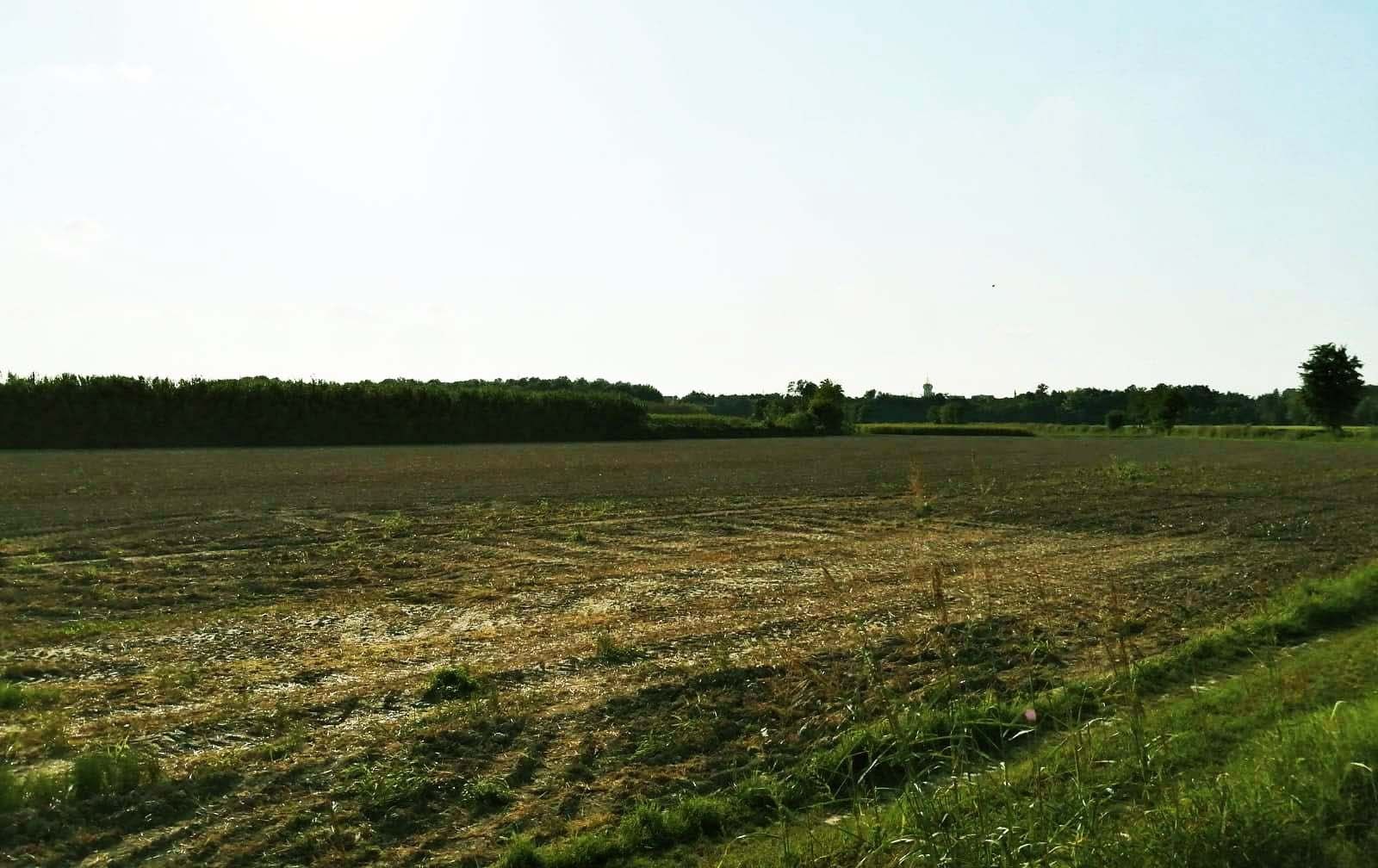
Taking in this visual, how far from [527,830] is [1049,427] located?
131 meters

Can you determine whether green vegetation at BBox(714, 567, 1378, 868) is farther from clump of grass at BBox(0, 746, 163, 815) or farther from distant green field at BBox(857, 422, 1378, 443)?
distant green field at BBox(857, 422, 1378, 443)

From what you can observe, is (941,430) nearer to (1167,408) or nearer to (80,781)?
(1167,408)

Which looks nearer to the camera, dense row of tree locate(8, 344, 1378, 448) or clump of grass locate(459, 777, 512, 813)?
clump of grass locate(459, 777, 512, 813)

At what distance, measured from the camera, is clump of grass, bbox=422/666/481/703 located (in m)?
8.20

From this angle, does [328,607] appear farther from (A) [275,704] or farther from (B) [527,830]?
(B) [527,830]

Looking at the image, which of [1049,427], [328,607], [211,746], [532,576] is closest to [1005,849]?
[211,746]

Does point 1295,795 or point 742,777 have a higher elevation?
point 1295,795

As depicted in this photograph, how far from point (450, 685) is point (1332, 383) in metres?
95.1

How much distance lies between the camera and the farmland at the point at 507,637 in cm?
600

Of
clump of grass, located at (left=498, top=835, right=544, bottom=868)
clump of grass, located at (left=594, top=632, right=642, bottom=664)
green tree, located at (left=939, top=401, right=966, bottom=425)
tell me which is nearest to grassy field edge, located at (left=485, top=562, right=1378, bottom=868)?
clump of grass, located at (left=498, top=835, right=544, bottom=868)

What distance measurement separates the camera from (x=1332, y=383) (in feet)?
279

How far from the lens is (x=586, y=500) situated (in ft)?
90.1

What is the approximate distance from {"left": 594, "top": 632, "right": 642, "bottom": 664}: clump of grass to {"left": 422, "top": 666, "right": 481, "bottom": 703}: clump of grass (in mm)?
1314

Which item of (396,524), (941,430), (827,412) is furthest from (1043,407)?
(396,524)
